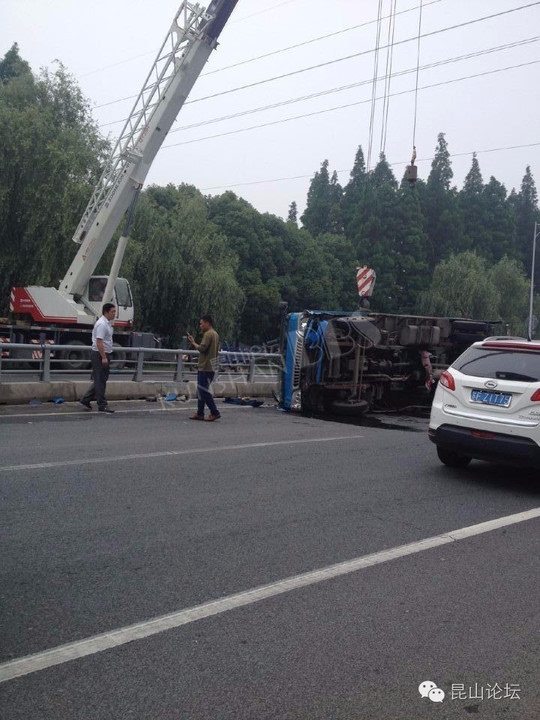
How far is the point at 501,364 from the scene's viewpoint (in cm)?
809

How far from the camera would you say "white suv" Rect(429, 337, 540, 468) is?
24.8 ft

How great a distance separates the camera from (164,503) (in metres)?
6.30

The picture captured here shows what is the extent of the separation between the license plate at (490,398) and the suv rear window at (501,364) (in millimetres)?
204

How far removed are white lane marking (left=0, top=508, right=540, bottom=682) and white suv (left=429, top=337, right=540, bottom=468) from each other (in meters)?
1.93

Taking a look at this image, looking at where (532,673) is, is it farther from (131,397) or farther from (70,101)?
(70,101)

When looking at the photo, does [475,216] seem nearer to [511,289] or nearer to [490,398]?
[511,289]

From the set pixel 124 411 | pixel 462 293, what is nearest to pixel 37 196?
pixel 124 411

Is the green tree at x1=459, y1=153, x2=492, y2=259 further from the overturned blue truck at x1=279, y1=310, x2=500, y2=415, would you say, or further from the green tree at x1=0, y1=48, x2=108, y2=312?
the overturned blue truck at x1=279, y1=310, x2=500, y2=415

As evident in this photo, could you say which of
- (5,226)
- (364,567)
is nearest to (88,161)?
(5,226)

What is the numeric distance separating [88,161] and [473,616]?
→ 25663mm

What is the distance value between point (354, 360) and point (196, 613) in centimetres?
1105

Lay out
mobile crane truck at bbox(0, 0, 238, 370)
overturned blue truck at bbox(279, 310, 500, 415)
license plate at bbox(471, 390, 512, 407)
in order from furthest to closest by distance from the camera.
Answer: mobile crane truck at bbox(0, 0, 238, 370)
overturned blue truck at bbox(279, 310, 500, 415)
license plate at bbox(471, 390, 512, 407)

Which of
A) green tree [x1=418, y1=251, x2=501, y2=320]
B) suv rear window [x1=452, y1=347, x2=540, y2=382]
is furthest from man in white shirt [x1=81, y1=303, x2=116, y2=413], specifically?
green tree [x1=418, y1=251, x2=501, y2=320]

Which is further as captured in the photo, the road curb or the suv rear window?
the road curb
